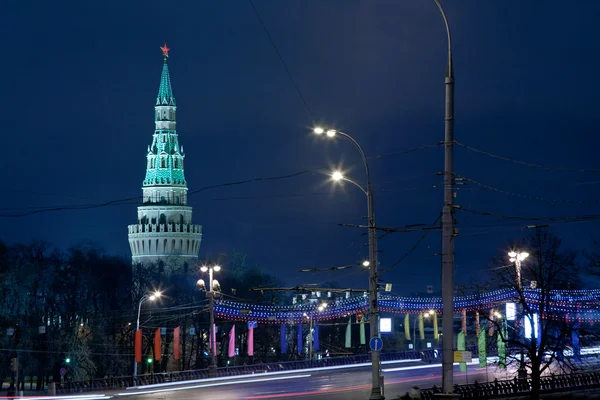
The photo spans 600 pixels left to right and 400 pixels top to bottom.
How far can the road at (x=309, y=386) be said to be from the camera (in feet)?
186

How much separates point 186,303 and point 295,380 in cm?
3999

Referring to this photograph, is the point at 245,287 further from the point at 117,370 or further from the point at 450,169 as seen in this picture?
the point at 450,169

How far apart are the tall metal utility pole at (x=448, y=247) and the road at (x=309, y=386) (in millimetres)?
27007

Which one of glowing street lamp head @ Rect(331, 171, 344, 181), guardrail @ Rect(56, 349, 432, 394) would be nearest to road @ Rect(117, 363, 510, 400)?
guardrail @ Rect(56, 349, 432, 394)

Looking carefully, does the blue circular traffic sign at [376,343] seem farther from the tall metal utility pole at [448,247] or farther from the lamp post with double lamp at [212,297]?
the lamp post with double lamp at [212,297]

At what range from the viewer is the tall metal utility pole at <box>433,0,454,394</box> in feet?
88.1

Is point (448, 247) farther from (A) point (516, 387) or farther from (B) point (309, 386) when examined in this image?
(B) point (309, 386)

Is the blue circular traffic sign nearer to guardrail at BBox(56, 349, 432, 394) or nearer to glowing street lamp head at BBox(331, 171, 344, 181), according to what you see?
glowing street lamp head at BBox(331, 171, 344, 181)

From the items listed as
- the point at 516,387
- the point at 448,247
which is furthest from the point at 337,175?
the point at 516,387

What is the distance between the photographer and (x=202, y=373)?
79.6 metres

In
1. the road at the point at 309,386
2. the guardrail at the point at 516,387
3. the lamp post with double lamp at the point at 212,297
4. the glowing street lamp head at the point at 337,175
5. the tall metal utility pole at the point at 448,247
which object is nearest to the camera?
the tall metal utility pole at the point at 448,247

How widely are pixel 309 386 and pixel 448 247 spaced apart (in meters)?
38.9

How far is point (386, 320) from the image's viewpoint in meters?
77.2

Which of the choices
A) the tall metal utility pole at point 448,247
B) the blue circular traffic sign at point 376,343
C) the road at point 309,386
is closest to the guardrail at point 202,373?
the road at point 309,386
